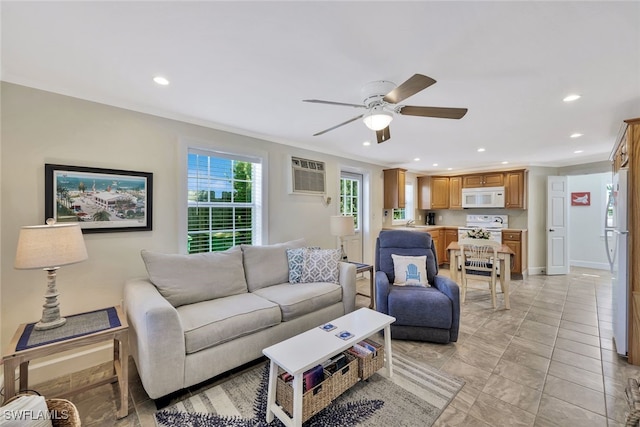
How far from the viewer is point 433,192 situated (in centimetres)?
656

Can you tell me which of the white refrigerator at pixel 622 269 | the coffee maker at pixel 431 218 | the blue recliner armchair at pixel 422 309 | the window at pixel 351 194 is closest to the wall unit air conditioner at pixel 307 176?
the window at pixel 351 194

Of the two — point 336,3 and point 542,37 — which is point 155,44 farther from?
point 542,37

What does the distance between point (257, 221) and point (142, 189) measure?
4.49 feet

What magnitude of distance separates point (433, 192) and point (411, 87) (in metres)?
5.41

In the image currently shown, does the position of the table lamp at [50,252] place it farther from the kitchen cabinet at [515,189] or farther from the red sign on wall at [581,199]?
the red sign on wall at [581,199]

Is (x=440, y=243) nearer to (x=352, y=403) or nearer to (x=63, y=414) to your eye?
(x=352, y=403)

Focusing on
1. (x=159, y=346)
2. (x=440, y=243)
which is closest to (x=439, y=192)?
(x=440, y=243)

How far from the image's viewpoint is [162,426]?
165cm

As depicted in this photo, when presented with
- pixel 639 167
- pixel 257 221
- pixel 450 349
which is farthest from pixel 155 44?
pixel 639 167

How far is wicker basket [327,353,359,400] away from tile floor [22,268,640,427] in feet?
1.91

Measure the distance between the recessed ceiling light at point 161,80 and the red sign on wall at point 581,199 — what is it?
827 cm

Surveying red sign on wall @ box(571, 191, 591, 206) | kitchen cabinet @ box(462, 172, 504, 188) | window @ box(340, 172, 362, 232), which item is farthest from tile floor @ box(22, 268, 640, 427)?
red sign on wall @ box(571, 191, 591, 206)

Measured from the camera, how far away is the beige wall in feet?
6.56

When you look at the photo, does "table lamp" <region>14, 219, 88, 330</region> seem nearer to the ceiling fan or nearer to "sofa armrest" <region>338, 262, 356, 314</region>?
the ceiling fan
